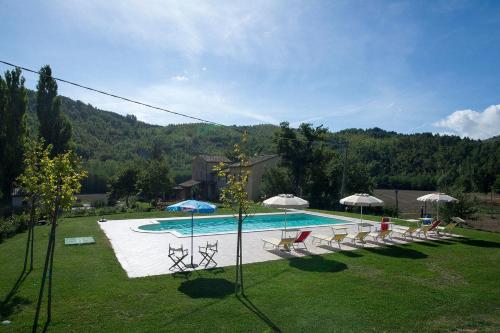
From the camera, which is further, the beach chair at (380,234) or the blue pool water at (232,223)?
the blue pool water at (232,223)

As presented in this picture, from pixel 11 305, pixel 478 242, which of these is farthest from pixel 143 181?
pixel 478 242

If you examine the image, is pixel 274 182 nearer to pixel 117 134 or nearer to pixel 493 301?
pixel 493 301

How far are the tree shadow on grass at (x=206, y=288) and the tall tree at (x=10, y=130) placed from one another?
20516 millimetres

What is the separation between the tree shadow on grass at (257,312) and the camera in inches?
247

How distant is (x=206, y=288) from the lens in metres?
8.41

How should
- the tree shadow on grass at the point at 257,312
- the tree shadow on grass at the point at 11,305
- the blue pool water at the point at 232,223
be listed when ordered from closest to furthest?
1. the tree shadow on grass at the point at 257,312
2. the tree shadow on grass at the point at 11,305
3. the blue pool water at the point at 232,223

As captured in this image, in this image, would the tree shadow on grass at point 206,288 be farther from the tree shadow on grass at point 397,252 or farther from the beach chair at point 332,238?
the tree shadow on grass at point 397,252

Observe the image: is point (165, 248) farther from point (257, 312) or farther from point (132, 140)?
point (132, 140)

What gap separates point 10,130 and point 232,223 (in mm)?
16583

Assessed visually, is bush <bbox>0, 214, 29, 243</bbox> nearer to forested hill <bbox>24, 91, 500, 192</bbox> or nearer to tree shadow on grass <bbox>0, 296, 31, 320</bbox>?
tree shadow on grass <bbox>0, 296, 31, 320</bbox>

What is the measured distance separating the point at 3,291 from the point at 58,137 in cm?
2622

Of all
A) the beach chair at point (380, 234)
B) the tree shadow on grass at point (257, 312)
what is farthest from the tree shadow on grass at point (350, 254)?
the tree shadow on grass at point (257, 312)

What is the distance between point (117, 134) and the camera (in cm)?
8431

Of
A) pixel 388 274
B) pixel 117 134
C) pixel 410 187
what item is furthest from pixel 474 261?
pixel 117 134
